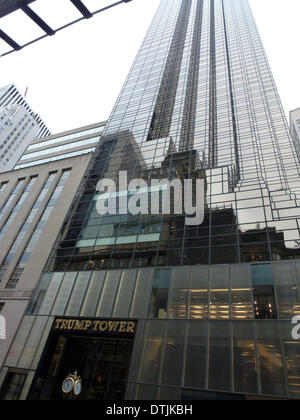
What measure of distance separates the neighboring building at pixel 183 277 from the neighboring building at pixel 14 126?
8987cm

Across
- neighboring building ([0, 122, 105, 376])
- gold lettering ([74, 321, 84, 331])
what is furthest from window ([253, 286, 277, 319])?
neighboring building ([0, 122, 105, 376])

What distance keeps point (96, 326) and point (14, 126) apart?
124 m

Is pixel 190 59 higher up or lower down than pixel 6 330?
higher up

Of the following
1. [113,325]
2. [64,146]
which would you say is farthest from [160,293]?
[64,146]

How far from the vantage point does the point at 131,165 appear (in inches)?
1201

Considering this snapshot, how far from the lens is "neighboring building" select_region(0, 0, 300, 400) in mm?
15227

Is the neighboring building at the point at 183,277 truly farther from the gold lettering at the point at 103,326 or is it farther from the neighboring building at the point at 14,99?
the neighboring building at the point at 14,99

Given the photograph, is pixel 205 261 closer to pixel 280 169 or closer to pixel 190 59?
pixel 280 169

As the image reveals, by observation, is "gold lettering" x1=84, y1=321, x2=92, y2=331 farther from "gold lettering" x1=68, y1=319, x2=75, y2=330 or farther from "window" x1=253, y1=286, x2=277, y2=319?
"window" x1=253, y1=286, x2=277, y2=319

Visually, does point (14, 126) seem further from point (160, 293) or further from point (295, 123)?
point (160, 293)

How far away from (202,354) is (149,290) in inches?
221

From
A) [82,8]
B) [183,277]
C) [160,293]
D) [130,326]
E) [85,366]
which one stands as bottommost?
[85,366]

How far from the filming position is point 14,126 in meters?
119
